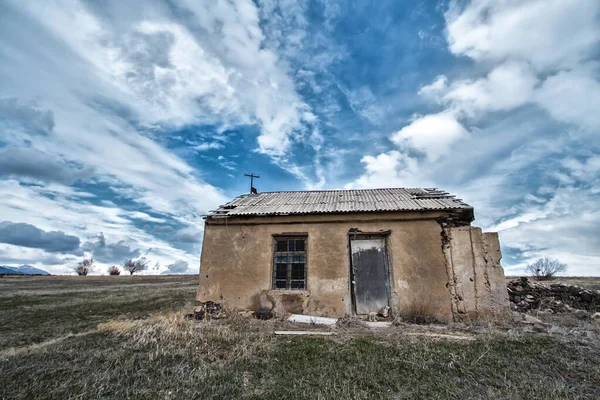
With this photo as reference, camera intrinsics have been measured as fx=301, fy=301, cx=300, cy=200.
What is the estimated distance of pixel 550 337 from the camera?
6.08 metres

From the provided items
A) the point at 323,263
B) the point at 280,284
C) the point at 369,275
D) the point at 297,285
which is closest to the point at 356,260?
the point at 369,275

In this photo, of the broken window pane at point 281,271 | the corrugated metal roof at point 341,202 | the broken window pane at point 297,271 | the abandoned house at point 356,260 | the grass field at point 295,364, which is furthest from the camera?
the broken window pane at point 281,271

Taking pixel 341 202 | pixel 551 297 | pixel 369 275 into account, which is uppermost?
pixel 341 202

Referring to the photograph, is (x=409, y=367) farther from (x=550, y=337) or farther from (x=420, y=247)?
(x=420, y=247)

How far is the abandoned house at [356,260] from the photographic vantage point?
8.39m

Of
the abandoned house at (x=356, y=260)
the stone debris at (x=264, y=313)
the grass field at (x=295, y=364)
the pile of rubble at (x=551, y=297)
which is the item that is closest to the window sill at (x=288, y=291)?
the abandoned house at (x=356, y=260)

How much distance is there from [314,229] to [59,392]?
22.4 feet

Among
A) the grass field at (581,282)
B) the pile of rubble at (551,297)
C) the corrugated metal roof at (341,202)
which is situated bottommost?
the pile of rubble at (551,297)

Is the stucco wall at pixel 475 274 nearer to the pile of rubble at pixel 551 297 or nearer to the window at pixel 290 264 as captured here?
the pile of rubble at pixel 551 297

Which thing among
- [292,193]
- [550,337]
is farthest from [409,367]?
[292,193]

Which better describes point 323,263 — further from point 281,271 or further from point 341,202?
point 341,202

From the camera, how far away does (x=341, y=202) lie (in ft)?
34.8

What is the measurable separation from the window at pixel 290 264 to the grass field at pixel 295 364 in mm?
2162

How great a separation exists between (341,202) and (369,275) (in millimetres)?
2786
